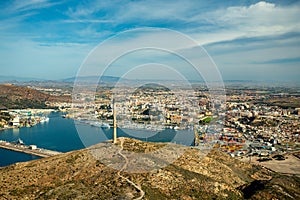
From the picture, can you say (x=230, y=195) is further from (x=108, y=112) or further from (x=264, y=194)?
(x=108, y=112)

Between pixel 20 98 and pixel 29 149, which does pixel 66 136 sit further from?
pixel 20 98

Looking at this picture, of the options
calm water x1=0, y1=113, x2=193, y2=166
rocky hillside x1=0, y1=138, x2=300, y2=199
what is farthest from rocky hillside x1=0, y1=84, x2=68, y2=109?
rocky hillside x1=0, y1=138, x2=300, y2=199

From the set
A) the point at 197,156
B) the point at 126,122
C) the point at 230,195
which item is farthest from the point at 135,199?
the point at 126,122

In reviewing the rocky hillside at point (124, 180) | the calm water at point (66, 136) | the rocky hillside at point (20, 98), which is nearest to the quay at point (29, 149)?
the calm water at point (66, 136)

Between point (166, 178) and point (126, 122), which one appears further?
point (126, 122)

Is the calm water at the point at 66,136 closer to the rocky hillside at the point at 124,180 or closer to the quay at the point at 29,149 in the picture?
the quay at the point at 29,149

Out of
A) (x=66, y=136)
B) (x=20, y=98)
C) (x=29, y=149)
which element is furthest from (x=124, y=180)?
(x=20, y=98)

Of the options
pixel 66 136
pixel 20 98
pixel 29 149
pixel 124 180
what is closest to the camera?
pixel 124 180
